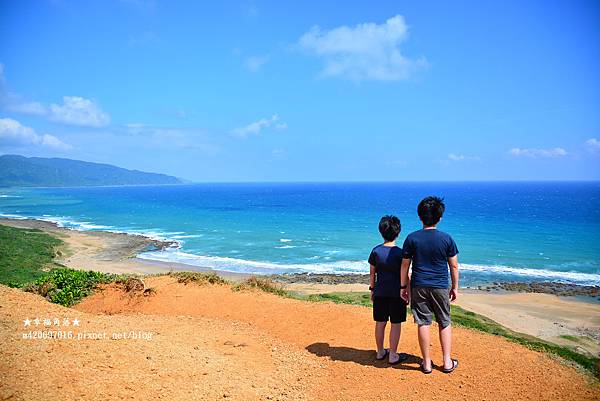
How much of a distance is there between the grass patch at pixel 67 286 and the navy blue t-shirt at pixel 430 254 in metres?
9.21

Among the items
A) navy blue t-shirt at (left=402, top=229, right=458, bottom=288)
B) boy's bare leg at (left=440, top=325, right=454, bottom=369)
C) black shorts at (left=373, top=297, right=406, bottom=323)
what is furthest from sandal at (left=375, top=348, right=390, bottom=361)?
navy blue t-shirt at (left=402, top=229, right=458, bottom=288)

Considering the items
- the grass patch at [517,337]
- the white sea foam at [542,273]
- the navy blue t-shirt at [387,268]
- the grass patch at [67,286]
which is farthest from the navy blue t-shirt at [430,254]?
the white sea foam at [542,273]

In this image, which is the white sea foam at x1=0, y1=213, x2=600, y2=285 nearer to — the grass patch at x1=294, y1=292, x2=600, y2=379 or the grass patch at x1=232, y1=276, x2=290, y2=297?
the grass patch at x1=294, y1=292, x2=600, y2=379

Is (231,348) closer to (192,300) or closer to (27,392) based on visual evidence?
(27,392)

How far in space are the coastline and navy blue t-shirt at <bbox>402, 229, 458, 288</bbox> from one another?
1392 centimetres

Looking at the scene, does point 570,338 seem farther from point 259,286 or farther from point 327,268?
point 327,268

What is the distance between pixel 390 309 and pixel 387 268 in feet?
2.08

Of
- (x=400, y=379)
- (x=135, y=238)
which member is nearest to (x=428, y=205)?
(x=400, y=379)

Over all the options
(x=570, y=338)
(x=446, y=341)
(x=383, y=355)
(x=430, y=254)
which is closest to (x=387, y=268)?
(x=430, y=254)

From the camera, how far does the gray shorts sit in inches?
213

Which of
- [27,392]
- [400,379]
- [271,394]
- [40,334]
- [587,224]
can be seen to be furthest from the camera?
[587,224]

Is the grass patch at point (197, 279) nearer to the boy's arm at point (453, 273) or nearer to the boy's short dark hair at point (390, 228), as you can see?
the boy's short dark hair at point (390, 228)

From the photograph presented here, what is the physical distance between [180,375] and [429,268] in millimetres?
3658

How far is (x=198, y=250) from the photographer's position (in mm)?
41500
